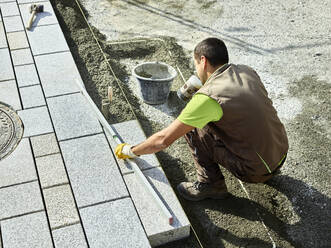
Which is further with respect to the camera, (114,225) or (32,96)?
(32,96)

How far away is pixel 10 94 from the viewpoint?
491 centimetres

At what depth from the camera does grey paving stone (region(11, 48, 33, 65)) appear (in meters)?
5.45

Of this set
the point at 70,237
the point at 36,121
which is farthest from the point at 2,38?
the point at 70,237

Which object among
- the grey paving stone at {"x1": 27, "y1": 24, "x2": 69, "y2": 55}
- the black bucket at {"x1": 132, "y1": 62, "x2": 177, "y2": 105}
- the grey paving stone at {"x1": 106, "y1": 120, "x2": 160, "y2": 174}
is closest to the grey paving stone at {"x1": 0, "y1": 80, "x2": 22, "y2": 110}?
the grey paving stone at {"x1": 27, "y1": 24, "x2": 69, "y2": 55}

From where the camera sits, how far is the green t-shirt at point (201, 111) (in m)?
3.29

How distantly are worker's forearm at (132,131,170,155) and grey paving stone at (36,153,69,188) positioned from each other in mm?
767

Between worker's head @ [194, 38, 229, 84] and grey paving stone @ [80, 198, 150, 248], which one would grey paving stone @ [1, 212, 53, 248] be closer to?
grey paving stone @ [80, 198, 150, 248]

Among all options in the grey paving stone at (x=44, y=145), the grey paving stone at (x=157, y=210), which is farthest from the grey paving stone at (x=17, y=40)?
the grey paving stone at (x=157, y=210)

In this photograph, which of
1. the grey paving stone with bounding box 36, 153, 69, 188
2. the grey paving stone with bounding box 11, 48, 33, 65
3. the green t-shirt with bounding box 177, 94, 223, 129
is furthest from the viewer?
the grey paving stone with bounding box 11, 48, 33, 65

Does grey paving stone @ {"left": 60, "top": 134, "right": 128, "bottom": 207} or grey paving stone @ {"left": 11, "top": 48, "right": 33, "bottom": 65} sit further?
grey paving stone @ {"left": 11, "top": 48, "right": 33, "bottom": 65}

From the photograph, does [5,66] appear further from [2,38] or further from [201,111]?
[201,111]

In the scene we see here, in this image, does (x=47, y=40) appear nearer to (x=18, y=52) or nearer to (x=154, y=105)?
(x=18, y=52)

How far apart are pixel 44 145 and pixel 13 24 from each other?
283 centimetres

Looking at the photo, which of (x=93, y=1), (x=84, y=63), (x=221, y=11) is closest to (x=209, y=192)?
(x=84, y=63)
